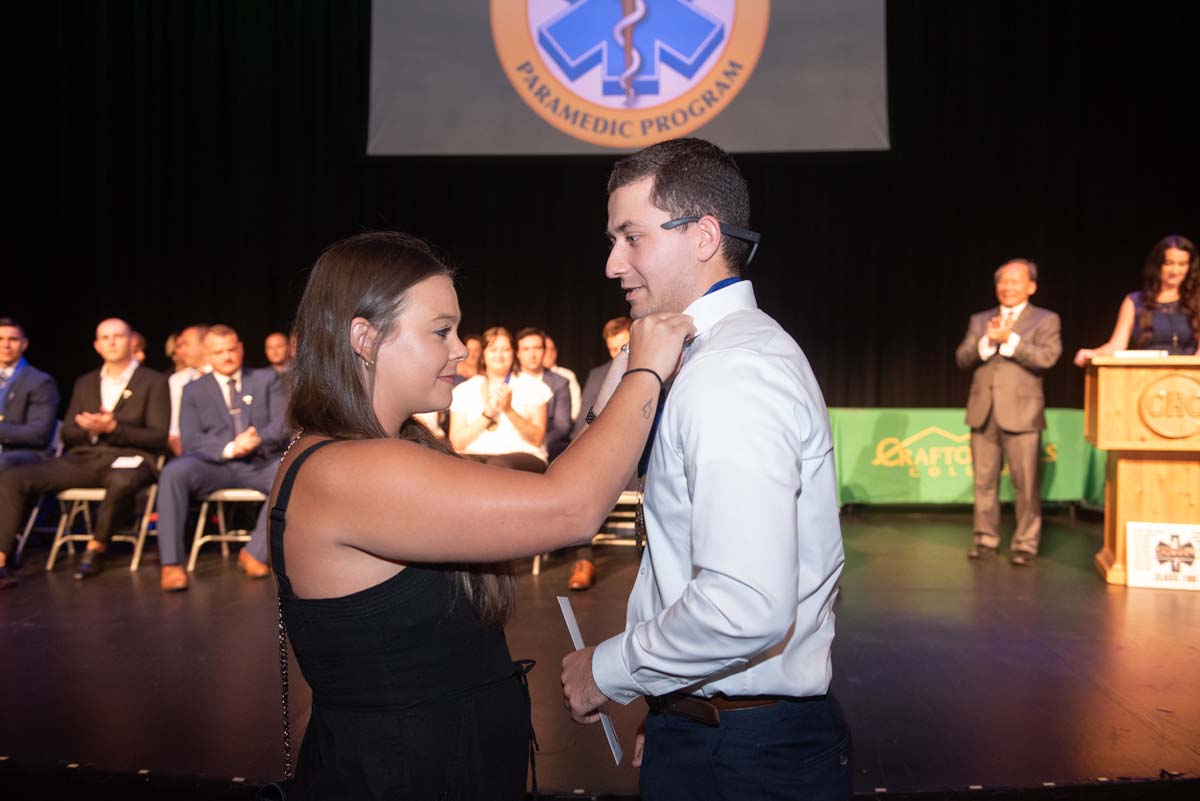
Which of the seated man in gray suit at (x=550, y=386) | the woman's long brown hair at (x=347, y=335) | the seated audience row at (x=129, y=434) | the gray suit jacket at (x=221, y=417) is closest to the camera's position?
the woman's long brown hair at (x=347, y=335)

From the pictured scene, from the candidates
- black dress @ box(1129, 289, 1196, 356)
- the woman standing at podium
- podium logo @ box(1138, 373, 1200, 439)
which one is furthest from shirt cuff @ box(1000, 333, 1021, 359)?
podium logo @ box(1138, 373, 1200, 439)

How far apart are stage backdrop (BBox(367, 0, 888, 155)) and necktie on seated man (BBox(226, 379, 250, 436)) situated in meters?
3.20

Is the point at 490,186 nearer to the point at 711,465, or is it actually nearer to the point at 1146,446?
the point at 1146,446

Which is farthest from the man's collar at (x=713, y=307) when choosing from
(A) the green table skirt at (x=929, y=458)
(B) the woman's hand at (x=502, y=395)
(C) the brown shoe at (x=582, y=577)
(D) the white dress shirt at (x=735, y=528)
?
(A) the green table skirt at (x=929, y=458)

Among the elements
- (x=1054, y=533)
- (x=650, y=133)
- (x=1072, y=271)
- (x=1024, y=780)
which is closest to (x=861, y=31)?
(x=650, y=133)

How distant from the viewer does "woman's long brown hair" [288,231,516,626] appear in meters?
1.42

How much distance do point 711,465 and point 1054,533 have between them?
706 cm

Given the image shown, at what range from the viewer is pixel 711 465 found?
1188mm

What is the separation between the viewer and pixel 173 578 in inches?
208

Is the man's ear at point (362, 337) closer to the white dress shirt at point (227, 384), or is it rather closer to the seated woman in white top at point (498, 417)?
the seated woman in white top at point (498, 417)

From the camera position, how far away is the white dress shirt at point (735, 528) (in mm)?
1163

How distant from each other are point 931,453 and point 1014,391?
6.68 ft

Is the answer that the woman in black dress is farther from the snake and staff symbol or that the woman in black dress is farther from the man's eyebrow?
the snake and staff symbol

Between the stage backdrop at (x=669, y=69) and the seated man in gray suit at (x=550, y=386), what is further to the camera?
the stage backdrop at (x=669, y=69)
